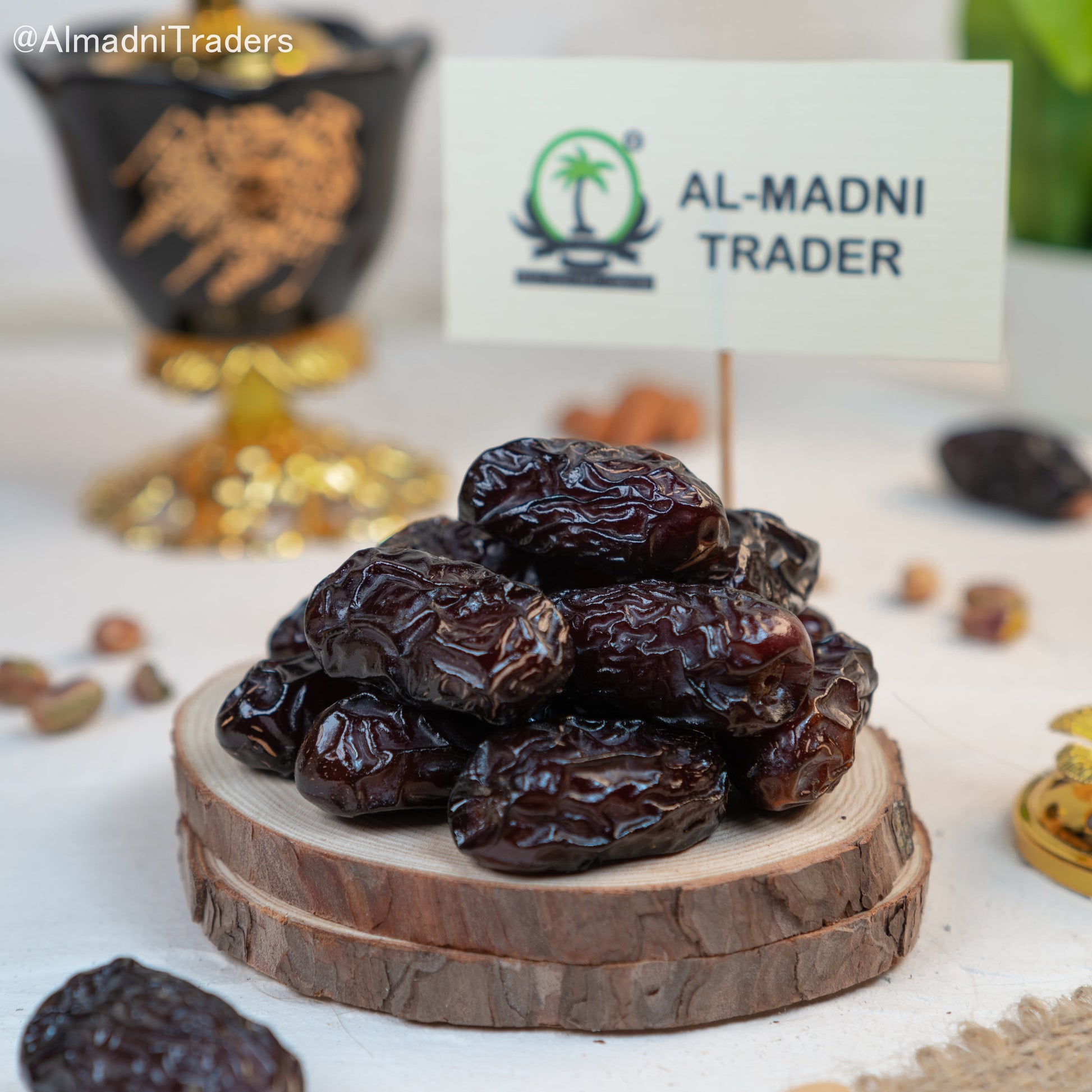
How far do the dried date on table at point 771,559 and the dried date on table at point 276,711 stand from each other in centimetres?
24

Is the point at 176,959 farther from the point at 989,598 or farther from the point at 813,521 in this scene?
the point at 813,521

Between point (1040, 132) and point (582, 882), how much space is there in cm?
145

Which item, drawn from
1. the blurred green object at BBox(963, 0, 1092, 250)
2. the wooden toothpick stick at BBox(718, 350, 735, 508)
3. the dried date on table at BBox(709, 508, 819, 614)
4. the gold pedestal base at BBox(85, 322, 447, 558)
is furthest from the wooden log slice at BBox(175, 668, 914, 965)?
the blurred green object at BBox(963, 0, 1092, 250)

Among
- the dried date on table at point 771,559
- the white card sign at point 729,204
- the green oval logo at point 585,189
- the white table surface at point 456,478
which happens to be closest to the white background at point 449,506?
the white table surface at point 456,478

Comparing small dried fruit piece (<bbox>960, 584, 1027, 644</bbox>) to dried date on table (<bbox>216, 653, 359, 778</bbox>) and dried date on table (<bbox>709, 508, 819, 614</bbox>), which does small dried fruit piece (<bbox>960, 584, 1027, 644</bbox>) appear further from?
dried date on table (<bbox>216, 653, 359, 778</bbox>)

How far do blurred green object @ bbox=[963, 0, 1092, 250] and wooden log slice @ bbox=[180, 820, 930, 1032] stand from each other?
125 cm

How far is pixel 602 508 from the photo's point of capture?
0.81 meters

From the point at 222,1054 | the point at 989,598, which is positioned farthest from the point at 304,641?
the point at 989,598

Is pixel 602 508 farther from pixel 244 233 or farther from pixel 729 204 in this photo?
pixel 244 233

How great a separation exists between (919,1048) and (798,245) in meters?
0.58

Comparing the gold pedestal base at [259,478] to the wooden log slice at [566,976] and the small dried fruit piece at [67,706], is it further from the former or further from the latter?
the wooden log slice at [566,976]

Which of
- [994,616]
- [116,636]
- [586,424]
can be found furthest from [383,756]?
[586,424]

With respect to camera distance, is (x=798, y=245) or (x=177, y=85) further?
(x=177, y=85)

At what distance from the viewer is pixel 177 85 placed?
1.46 meters
